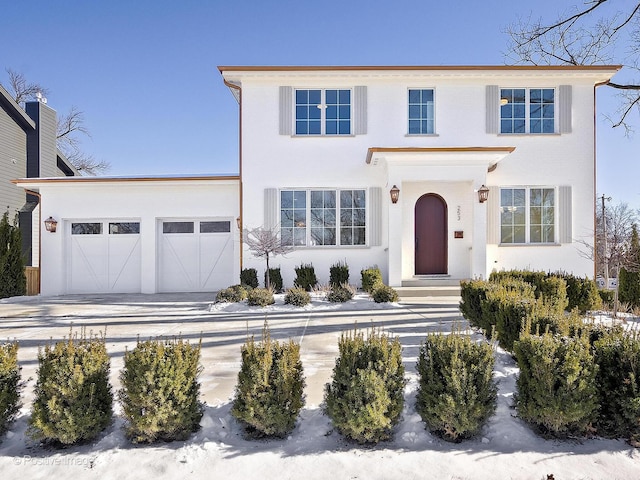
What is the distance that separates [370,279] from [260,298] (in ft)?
9.24

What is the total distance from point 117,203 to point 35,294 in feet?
12.2

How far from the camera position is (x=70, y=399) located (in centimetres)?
289

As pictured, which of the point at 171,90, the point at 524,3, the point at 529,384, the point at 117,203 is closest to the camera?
the point at 529,384

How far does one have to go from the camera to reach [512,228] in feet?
36.7

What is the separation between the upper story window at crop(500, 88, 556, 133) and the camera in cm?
1132

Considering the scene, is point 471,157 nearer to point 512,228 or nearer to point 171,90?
point 512,228

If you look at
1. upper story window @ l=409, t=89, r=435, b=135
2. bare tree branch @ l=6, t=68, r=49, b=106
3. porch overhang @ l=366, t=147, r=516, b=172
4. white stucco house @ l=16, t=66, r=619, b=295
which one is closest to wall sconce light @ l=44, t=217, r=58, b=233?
white stucco house @ l=16, t=66, r=619, b=295

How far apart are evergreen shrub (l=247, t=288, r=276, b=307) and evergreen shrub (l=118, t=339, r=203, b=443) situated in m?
5.68

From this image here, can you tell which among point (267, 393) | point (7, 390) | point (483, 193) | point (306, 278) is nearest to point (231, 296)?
point (306, 278)

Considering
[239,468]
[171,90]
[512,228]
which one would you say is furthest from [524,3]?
[171,90]

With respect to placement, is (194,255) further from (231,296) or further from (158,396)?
(158,396)

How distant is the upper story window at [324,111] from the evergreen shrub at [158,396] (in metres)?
9.23

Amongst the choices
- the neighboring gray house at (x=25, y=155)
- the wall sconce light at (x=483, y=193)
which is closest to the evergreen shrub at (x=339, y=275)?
the wall sconce light at (x=483, y=193)

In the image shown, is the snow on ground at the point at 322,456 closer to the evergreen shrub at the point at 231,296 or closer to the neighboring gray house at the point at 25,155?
the evergreen shrub at the point at 231,296
